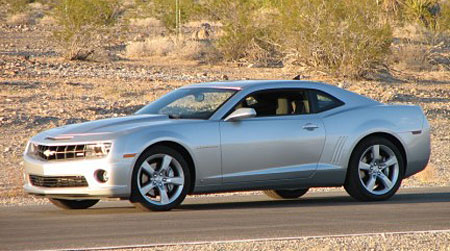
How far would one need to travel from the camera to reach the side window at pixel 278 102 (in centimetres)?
1302

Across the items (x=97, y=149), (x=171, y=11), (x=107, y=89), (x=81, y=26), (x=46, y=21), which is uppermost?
(x=97, y=149)

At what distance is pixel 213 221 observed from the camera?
11359mm

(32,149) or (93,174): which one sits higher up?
(32,149)

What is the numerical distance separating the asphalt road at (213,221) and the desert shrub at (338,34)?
2000cm

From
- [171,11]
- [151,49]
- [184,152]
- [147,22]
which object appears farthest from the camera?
[147,22]

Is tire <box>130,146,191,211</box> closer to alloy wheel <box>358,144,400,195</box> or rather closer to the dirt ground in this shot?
alloy wheel <box>358,144,400,195</box>

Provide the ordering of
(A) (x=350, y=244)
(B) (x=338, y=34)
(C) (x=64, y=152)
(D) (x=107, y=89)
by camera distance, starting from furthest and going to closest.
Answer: (B) (x=338, y=34), (D) (x=107, y=89), (C) (x=64, y=152), (A) (x=350, y=244)

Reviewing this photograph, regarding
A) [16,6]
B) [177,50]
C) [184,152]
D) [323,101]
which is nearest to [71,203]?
[184,152]

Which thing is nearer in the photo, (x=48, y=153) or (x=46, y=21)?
(x=48, y=153)

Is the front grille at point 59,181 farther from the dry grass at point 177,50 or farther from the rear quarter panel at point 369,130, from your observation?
the dry grass at point 177,50

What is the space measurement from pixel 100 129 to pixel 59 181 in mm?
698

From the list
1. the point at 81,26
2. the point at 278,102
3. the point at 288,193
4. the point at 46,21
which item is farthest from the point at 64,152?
the point at 46,21

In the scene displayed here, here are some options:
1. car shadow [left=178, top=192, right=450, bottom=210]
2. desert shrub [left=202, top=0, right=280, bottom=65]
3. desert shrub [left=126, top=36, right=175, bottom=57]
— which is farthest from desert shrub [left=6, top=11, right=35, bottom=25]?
car shadow [left=178, top=192, right=450, bottom=210]

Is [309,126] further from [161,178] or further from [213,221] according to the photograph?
[213,221]
